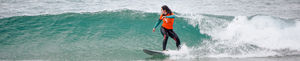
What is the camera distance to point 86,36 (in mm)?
6781

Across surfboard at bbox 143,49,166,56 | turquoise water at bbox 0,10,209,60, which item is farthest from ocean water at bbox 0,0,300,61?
surfboard at bbox 143,49,166,56

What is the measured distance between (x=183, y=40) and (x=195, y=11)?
2.92m

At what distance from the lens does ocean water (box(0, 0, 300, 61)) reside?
5.52 meters

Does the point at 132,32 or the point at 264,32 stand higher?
the point at 132,32

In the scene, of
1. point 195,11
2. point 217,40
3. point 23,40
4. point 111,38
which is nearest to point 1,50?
point 23,40

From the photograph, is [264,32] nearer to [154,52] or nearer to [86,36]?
[154,52]

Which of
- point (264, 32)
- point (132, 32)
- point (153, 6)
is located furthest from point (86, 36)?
point (264, 32)

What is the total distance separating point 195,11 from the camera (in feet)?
31.0

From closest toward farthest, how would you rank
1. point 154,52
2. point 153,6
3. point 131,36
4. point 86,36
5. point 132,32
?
1. point 154,52
2. point 86,36
3. point 131,36
4. point 132,32
5. point 153,6

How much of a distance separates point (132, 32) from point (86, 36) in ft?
4.98

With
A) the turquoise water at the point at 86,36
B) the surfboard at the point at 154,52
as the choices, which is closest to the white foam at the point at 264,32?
the turquoise water at the point at 86,36

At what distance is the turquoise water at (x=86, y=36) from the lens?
17.8 feet

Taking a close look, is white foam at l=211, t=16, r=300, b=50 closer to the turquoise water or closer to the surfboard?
the turquoise water

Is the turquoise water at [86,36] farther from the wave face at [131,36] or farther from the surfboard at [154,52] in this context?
the surfboard at [154,52]
